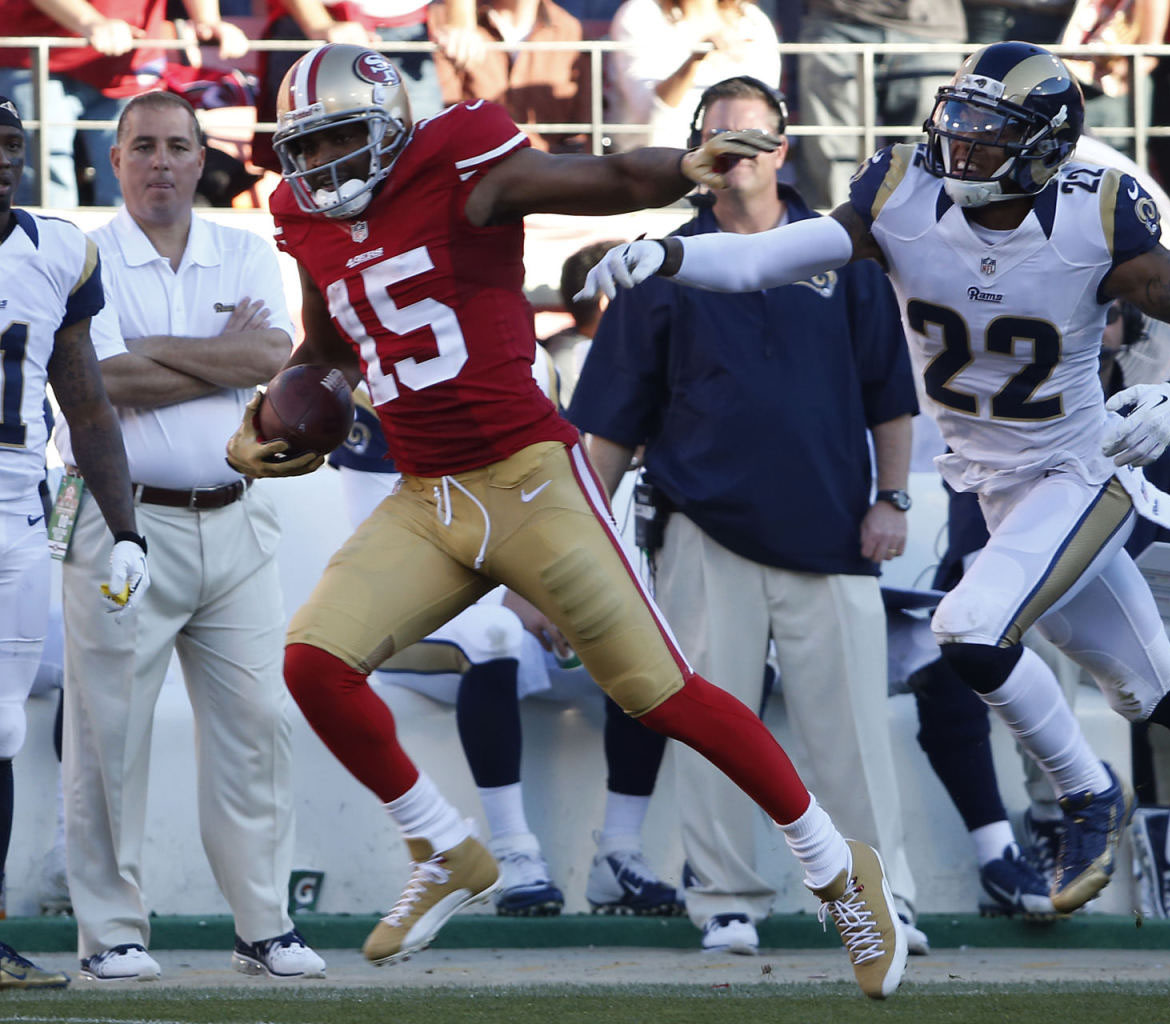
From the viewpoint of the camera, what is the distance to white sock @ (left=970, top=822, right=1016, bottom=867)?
504 centimetres

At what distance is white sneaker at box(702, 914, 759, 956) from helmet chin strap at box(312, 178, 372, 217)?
6.99ft

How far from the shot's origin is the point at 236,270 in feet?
15.6

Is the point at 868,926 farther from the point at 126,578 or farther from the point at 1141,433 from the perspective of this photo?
the point at 126,578

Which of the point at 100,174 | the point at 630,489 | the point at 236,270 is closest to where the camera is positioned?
the point at 236,270

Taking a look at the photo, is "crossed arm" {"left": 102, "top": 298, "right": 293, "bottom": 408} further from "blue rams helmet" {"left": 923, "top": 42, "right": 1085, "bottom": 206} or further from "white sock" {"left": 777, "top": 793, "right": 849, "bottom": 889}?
"white sock" {"left": 777, "top": 793, "right": 849, "bottom": 889}

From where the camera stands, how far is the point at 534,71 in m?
7.45

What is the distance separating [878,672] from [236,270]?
76.8 inches

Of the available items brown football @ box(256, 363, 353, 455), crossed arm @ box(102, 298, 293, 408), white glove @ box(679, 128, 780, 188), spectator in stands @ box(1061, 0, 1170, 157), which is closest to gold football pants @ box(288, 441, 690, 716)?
brown football @ box(256, 363, 353, 455)

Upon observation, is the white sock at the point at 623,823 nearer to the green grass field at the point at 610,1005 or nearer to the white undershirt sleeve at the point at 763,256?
the green grass field at the point at 610,1005

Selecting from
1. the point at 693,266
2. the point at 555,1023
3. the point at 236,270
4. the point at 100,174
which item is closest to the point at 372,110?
the point at 693,266

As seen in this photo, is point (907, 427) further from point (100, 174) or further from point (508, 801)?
point (100, 174)

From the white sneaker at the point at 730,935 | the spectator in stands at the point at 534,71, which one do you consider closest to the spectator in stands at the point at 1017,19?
the spectator in stands at the point at 534,71

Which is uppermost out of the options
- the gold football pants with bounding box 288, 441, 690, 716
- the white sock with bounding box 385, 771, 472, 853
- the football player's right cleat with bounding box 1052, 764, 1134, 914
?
the gold football pants with bounding box 288, 441, 690, 716

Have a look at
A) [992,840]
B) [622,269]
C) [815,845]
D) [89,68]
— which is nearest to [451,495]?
[622,269]
